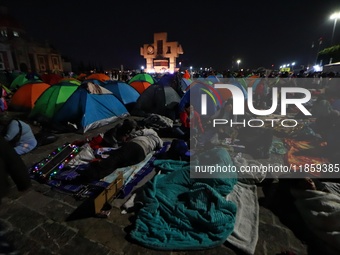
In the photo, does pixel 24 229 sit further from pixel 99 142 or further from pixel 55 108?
pixel 55 108

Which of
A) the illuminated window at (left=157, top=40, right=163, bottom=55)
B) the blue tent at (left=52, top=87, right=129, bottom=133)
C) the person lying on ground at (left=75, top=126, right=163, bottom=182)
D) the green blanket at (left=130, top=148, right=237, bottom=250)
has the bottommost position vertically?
the green blanket at (left=130, top=148, right=237, bottom=250)

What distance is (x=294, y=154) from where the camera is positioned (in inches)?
216

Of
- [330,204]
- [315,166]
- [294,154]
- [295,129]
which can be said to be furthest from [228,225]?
[295,129]

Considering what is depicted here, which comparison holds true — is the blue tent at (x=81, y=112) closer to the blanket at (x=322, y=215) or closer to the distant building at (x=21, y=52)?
the blanket at (x=322, y=215)

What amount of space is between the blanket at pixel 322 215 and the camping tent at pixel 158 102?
6.20 metres

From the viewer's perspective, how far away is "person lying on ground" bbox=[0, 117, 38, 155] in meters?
4.85

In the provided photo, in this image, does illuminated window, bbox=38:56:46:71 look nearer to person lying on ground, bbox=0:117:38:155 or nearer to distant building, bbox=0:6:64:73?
distant building, bbox=0:6:64:73

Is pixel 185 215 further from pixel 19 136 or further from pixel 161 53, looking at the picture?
pixel 161 53

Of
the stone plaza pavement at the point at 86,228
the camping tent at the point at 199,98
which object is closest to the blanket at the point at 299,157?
the stone plaza pavement at the point at 86,228

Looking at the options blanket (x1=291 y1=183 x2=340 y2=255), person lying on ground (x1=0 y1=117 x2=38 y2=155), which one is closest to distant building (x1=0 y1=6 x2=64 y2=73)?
person lying on ground (x1=0 y1=117 x2=38 y2=155)

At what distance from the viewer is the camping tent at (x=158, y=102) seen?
901 centimetres

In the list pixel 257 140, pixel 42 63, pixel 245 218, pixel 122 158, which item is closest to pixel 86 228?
pixel 122 158

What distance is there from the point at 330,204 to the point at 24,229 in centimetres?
438

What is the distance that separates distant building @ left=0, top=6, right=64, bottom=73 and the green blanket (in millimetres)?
52807
